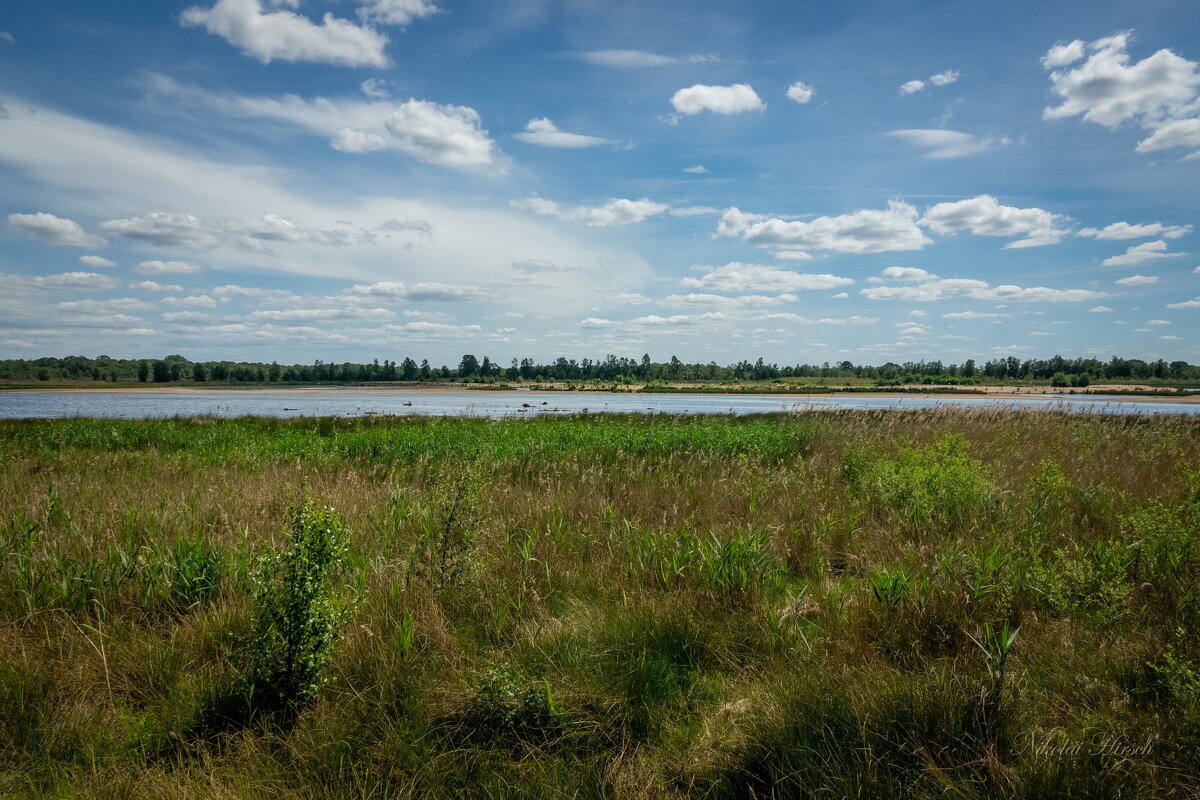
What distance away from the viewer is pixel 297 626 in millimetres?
3365

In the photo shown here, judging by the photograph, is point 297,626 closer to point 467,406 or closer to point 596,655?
point 596,655

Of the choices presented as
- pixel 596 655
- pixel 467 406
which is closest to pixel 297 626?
pixel 596 655

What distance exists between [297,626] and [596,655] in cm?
171

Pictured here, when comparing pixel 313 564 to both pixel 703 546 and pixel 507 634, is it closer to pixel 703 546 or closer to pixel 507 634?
pixel 507 634

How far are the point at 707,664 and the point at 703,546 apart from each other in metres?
1.71

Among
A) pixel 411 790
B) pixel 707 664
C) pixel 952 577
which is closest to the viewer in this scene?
pixel 411 790

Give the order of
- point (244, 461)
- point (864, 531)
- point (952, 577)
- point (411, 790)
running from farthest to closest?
1. point (244, 461)
2. point (864, 531)
3. point (952, 577)
4. point (411, 790)

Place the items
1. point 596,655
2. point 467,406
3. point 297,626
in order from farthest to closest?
point 467,406 → point 596,655 → point 297,626

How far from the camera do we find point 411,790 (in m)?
2.77

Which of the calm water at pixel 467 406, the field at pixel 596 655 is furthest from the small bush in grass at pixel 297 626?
the calm water at pixel 467 406

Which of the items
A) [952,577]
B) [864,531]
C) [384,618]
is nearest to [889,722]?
[952,577]

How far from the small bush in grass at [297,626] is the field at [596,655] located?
2 cm

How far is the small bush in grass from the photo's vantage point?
11.0 ft

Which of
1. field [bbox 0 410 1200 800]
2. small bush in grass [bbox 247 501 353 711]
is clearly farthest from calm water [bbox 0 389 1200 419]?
small bush in grass [bbox 247 501 353 711]
